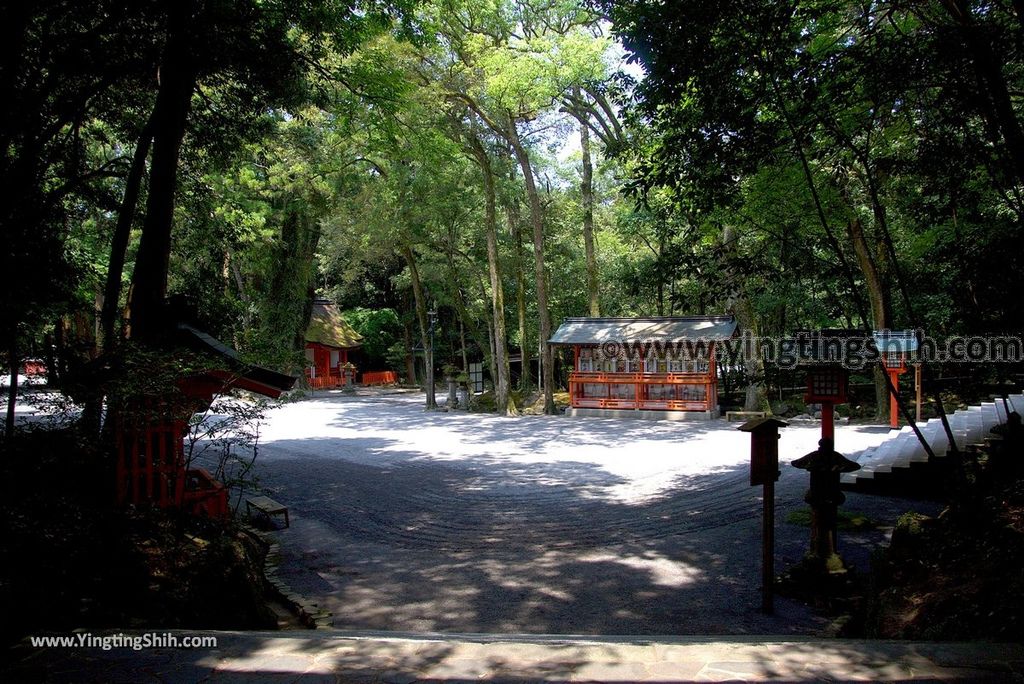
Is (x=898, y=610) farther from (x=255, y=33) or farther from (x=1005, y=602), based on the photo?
(x=255, y=33)

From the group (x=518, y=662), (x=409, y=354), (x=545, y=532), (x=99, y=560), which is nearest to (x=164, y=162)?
(x=99, y=560)

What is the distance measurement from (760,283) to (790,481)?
9357 millimetres

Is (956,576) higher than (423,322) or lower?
lower

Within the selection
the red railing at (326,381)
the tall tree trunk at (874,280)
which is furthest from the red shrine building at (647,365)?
the red railing at (326,381)

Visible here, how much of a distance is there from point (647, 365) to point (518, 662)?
642 inches

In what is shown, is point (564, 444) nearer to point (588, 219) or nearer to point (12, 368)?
point (588, 219)

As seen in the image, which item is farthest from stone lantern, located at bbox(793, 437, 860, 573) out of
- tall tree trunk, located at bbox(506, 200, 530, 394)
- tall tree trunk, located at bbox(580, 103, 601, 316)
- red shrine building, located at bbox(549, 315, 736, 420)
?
tall tree trunk, located at bbox(506, 200, 530, 394)

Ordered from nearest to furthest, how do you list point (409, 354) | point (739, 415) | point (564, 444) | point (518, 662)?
point (518, 662) < point (564, 444) < point (739, 415) < point (409, 354)

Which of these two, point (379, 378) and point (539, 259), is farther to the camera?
point (379, 378)

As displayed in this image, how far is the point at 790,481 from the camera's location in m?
9.77

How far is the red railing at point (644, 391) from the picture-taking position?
1797 cm

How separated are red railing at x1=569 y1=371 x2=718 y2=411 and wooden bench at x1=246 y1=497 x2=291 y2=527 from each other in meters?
12.3

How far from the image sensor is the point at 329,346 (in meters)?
32.3

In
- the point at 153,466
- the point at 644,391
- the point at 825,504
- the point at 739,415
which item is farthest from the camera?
the point at 644,391
